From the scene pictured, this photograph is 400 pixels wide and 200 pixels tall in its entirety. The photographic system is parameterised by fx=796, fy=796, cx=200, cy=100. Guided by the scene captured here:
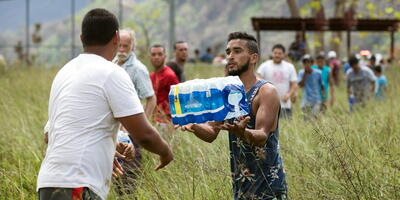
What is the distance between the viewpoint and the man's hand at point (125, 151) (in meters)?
5.25

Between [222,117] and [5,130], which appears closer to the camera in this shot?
[222,117]

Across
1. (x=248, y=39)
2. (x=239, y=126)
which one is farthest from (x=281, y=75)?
(x=239, y=126)

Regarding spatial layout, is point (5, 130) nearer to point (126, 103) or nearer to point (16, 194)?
point (16, 194)

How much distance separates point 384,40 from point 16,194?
8257 cm

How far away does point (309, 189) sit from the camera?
18.5ft

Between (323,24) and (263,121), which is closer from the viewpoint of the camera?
(263,121)

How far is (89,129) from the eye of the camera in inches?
169

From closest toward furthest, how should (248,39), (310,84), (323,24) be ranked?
(248,39), (310,84), (323,24)

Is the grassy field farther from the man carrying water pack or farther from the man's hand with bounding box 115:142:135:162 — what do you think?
the man's hand with bounding box 115:142:135:162

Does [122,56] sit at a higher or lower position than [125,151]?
higher

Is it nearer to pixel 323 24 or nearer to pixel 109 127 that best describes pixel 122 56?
pixel 109 127

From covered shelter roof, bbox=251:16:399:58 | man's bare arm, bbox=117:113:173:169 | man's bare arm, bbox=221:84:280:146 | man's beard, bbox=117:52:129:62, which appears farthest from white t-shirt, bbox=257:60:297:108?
covered shelter roof, bbox=251:16:399:58

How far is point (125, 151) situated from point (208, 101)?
82cm

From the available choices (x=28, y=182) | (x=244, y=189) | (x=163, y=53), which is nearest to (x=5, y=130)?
(x=163, y=53)
